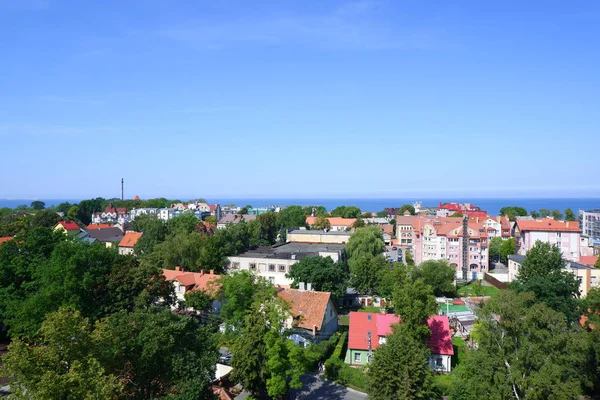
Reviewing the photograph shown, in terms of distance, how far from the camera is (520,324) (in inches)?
773

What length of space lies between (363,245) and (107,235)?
51068 millimetres

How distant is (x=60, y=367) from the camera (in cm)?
1419

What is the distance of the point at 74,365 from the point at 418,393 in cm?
1435

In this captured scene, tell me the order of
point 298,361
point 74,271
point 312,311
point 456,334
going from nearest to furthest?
point 298,361 → point 74,271 → point 312,311 → point 456,334

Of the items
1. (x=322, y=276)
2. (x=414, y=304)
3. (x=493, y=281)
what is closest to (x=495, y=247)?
(x=493, y=281)

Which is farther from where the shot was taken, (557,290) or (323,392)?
(557,290)

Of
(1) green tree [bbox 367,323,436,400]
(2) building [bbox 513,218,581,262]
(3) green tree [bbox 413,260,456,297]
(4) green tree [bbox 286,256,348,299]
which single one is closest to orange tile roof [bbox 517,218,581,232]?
(2) building [bbox 513,218,581,262]

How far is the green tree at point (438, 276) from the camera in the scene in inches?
1849

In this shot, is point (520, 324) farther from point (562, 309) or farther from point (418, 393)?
point (562, 309)

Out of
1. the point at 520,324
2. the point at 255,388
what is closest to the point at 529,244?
the point at 520,324

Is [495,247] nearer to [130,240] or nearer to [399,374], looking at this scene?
[399,374]

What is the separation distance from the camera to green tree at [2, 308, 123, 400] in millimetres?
13180

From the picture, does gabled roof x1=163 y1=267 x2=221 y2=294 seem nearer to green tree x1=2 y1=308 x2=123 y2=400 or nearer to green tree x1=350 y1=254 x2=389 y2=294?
green tree x1=350 y1=254 x2=389 y2=294

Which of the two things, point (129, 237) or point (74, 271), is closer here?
point (74, 271)
